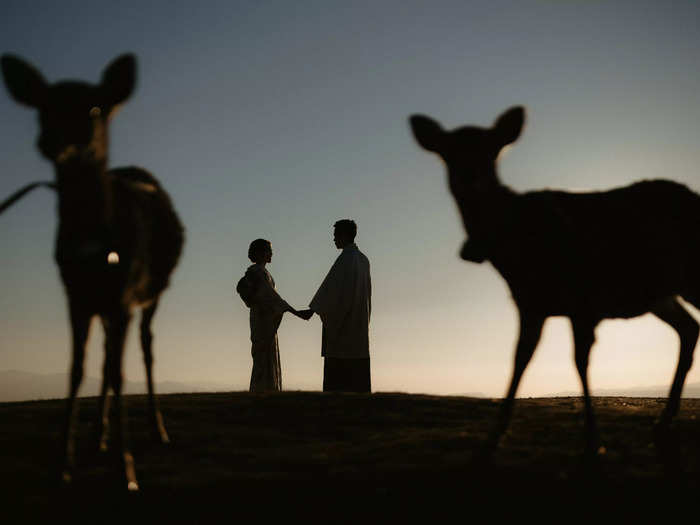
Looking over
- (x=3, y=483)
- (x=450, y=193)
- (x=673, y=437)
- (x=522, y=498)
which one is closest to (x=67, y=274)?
(x=3, y=483)

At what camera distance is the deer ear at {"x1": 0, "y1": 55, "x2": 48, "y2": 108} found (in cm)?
504

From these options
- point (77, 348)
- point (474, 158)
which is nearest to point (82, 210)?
point (77, 348)

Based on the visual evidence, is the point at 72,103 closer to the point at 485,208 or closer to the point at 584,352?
the point at 485,208

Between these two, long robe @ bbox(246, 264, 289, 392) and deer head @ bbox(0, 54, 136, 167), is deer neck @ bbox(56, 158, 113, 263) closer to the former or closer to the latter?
deer head @ bbox(0, 54, 136, 167)

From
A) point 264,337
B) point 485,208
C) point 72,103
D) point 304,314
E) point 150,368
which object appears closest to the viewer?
point 72,103

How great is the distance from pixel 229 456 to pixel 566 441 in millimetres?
2887

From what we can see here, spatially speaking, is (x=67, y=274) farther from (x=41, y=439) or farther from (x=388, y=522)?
(x=388, y=522)

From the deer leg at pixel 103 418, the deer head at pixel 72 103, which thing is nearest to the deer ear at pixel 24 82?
the deer head at pixel 72 103

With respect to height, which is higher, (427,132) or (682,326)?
(427,132)

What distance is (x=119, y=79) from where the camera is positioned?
527 centimetres

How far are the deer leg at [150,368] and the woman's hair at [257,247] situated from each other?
767cm

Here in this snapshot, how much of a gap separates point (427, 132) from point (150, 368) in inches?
129

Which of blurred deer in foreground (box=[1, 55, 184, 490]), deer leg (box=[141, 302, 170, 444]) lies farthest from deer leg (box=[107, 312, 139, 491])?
deer leg (box=[141, 302, 170, 444])

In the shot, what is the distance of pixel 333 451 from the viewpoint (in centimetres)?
596
